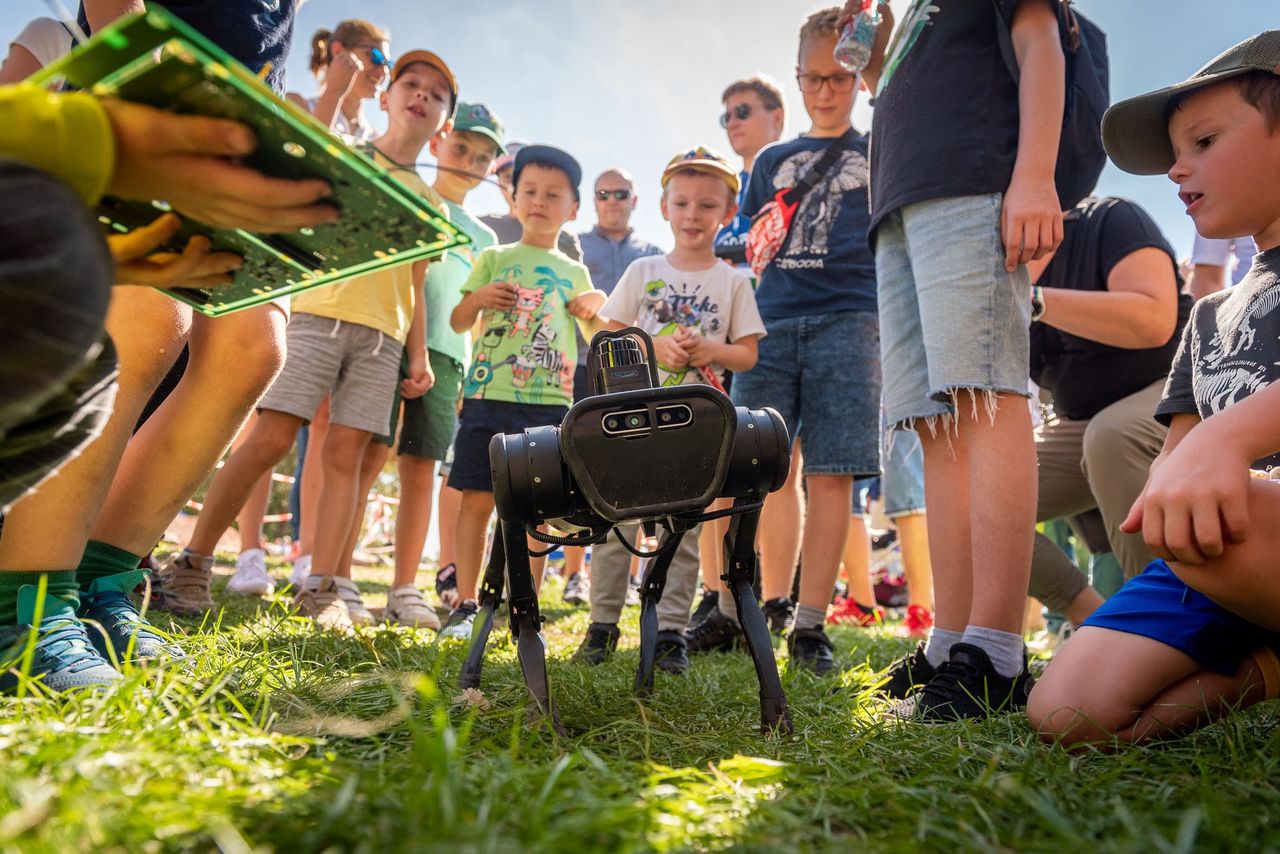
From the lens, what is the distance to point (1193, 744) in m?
1.42

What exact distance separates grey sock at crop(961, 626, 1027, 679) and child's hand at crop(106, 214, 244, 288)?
5.52ft

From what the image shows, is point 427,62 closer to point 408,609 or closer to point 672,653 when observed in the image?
point 408,609

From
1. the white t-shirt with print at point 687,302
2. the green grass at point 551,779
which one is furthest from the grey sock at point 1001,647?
the white t-shirt with print at point 687,302

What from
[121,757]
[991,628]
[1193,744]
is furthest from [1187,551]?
[121,757]

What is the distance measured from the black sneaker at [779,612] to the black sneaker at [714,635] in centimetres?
23

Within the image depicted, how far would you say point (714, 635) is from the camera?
308 centimetres

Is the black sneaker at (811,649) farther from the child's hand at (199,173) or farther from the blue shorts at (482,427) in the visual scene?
the child's hand at (199,173)

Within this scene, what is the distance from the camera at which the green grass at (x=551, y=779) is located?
808mm

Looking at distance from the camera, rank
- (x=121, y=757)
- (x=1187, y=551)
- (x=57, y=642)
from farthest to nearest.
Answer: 1. (x=57, y=642)
2. (x=1187, y=551)
3. (x=121, y=757)

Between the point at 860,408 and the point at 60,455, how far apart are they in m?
2.65

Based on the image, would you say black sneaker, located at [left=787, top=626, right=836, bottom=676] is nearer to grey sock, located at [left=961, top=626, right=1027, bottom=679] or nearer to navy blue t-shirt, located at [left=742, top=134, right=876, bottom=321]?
grey sock, located at [left=961, top=626, right=1027, bottom=679]

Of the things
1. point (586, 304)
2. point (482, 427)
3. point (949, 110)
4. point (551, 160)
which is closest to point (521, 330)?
point (586, 304)

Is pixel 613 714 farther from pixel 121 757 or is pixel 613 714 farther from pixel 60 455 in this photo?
pixel 60 455

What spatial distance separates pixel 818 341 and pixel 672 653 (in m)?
1.38
